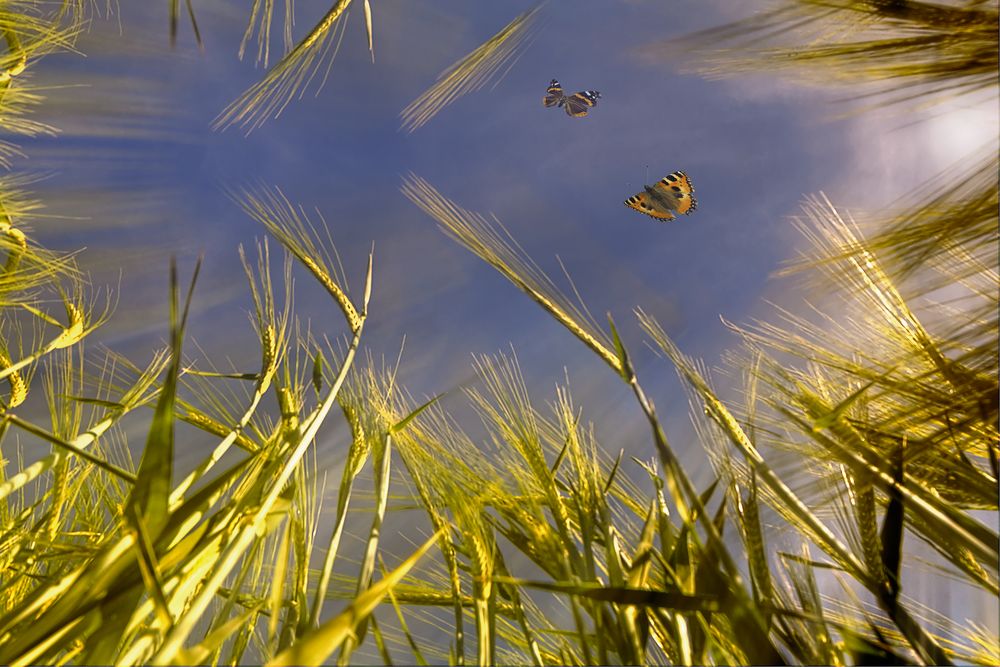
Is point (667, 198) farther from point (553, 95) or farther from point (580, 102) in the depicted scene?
point (553, 95)

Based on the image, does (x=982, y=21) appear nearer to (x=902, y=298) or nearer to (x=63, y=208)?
(x=902, y=298)

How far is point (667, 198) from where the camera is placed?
332 cm

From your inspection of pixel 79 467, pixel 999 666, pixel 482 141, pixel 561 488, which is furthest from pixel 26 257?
pixel 482 141

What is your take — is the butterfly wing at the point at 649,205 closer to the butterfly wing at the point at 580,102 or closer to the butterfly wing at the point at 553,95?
the butterfly wing at the point at 580,102

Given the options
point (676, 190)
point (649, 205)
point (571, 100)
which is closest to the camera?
point (676, 190)

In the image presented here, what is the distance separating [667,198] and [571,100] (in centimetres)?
85

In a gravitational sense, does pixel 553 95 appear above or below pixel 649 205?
above

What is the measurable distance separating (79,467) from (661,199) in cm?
306

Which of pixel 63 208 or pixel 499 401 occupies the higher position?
pixel 63 208

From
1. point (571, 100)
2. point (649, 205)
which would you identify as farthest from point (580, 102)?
Result: point (649, 205)

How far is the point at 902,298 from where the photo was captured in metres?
0.62

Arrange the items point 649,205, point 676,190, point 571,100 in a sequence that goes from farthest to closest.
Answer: point 571,100 < point 649,205 < point 676,190

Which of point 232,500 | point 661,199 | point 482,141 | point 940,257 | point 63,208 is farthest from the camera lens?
point 482,141

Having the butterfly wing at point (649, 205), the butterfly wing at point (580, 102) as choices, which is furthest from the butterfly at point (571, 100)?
the butterfly wing at point (649, 205)
